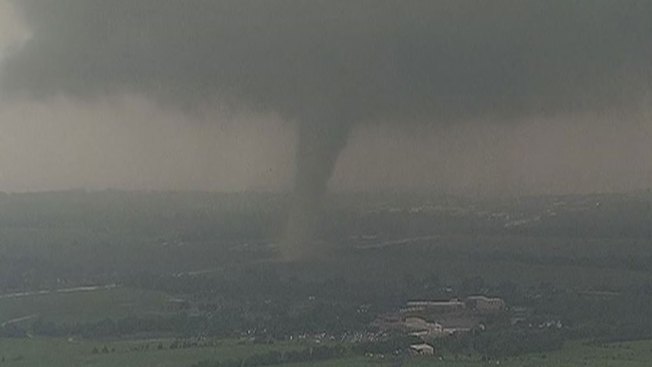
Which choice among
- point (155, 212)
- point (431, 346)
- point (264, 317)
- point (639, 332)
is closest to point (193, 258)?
point (155, 212)

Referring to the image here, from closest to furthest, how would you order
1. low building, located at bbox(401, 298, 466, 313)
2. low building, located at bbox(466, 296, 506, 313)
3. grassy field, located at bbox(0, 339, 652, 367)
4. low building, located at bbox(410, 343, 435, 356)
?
1. grassy field, located at bbox(0, 339, 652, 367)
2. low building, located at bbox(410, 343, 435, 356)
3. low building, located at bbox(401, 298, 466, 313)
4. low building, located at bbox(466, 296, 506, 313)

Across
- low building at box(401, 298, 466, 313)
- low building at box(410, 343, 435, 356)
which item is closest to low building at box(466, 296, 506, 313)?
low building at box(401, 298, 466, 313)

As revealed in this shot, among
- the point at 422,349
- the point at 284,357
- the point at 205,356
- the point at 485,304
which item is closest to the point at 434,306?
the point at 485,304

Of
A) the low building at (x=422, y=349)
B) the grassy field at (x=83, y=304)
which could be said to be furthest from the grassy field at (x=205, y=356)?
the grassy field at (x=83, y=304)

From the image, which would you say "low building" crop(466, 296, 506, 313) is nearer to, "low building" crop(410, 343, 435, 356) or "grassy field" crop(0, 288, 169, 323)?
"low building" crop(410, 343, 435, 356)

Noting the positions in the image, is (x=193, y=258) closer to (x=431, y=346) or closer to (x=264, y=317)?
(x=264, y=317)

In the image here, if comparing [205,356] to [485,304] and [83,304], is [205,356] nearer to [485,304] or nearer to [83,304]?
[83,304]
